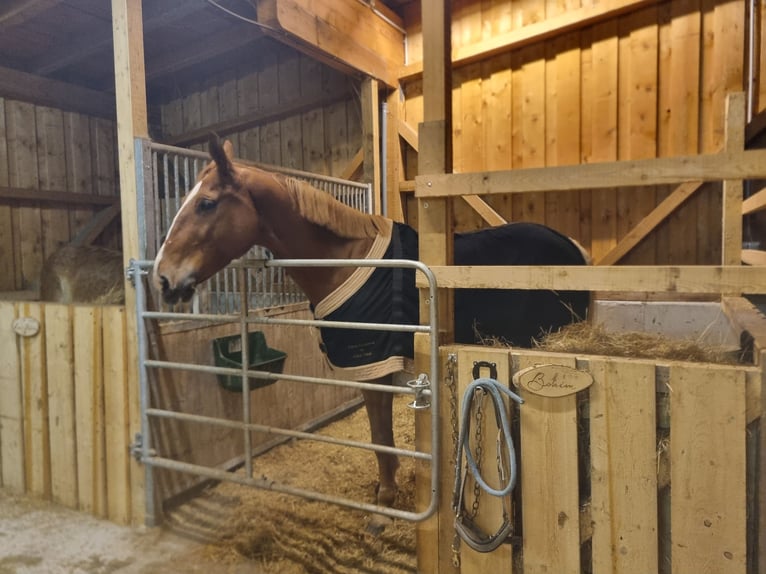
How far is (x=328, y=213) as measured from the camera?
217cm

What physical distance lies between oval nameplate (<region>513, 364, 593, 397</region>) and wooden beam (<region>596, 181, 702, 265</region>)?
2721 millimetres

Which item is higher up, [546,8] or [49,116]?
[546,8]

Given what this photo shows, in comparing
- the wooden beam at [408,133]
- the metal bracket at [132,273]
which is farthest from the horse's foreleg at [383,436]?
the wooden beam at [408,133]

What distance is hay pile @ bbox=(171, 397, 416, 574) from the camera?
74.9 inches

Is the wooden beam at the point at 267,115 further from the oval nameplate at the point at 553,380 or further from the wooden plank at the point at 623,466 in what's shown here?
the wooden plank at the point at 623,466

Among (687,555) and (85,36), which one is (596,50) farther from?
(85,36)

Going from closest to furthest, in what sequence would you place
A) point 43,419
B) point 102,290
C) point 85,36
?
1. point 43,419
2. point 102,290
3. point 85,36

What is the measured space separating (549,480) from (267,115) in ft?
15.4

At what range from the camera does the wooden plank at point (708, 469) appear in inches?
45.6

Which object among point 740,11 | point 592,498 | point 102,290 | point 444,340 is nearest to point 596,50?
point 740,11

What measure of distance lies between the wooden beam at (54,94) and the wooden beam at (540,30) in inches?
134

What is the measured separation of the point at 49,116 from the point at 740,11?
19.7 ft

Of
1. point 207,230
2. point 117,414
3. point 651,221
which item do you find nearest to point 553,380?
point 207,230

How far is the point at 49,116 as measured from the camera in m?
4.88
